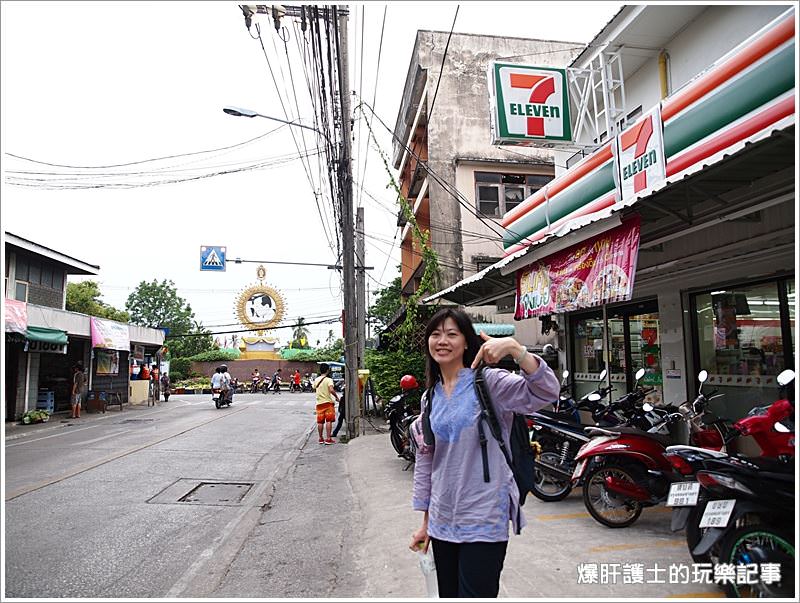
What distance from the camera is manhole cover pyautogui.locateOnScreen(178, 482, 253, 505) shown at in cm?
673

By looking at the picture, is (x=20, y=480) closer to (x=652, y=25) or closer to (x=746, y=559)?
(x=746, y=559)

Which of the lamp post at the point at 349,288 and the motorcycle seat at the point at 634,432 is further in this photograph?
the lamp post at the point at 349,288

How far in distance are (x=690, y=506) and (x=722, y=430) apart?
172 centimetres

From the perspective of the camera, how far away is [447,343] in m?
2.63

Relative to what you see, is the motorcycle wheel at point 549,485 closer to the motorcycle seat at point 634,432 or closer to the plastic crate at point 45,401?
the motorcycle seat at point 634,432

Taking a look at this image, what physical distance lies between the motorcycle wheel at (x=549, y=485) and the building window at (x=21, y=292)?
57.4 ft

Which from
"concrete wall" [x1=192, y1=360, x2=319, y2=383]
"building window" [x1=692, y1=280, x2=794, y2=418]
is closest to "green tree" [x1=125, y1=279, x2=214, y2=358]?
"concrete wall" [x1=192, y1=360, x2=319, y2=383]

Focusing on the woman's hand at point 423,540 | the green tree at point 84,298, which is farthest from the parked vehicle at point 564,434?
the green tree at point 84,298

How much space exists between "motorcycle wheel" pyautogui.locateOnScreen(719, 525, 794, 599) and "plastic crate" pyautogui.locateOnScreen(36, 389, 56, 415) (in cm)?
1982

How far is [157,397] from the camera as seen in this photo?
84.9ft

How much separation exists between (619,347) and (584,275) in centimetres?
479

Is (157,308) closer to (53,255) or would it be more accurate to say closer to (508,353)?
(53,255)

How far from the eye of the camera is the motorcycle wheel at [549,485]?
20.2 ft

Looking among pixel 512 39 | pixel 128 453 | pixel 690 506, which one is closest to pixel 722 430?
pixel 690 506
